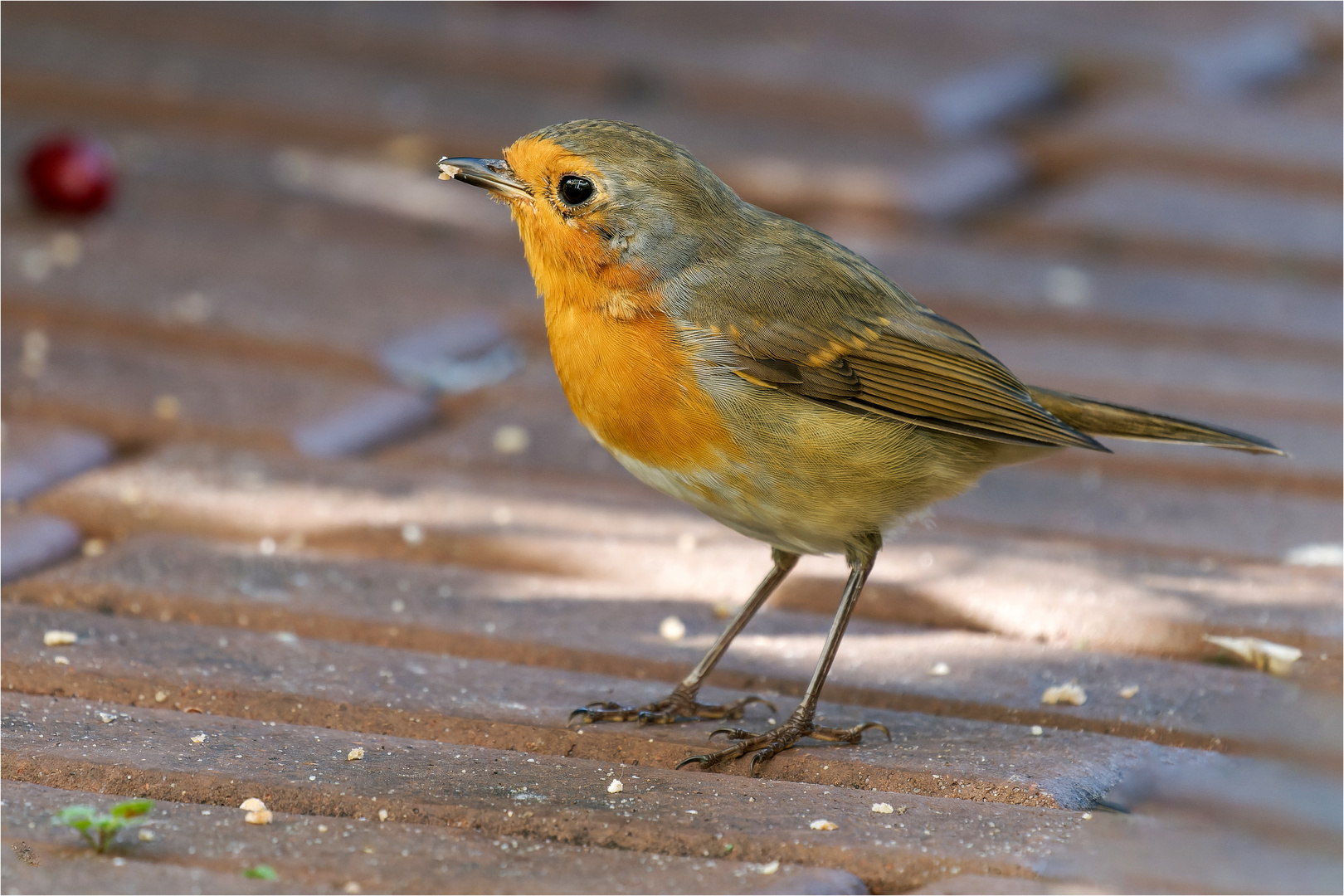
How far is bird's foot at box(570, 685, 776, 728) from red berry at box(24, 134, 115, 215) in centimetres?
263

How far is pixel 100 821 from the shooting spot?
67.4 inches

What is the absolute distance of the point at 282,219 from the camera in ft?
14.9

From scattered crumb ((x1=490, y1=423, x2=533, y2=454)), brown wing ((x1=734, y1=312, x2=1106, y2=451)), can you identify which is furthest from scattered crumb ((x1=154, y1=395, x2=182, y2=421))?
brown wing ((x1=734, y1=312, x2=1106, y2=451))

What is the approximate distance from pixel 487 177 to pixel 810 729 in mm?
1065

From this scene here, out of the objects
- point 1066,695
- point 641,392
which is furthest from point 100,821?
point 1066,695

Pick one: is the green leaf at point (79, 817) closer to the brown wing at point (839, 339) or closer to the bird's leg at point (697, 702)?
the bird's leg at point (697, 702)

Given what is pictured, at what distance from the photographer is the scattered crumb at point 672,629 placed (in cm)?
271

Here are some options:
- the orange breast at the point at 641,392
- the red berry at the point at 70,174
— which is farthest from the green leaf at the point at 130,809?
the red berry at the point at 70,174

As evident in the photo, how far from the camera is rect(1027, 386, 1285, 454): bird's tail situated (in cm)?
272

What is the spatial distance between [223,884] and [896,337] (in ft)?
5.02

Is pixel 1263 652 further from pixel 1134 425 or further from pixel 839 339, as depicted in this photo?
pixel 839 339

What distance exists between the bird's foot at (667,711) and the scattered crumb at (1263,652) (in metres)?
0.77

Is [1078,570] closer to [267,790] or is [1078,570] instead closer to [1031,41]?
[267,790]

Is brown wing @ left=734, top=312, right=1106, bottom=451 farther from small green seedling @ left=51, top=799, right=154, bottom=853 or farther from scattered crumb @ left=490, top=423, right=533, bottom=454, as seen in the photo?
small green seedling @ left=51, top=799, right=154, bottom=853
